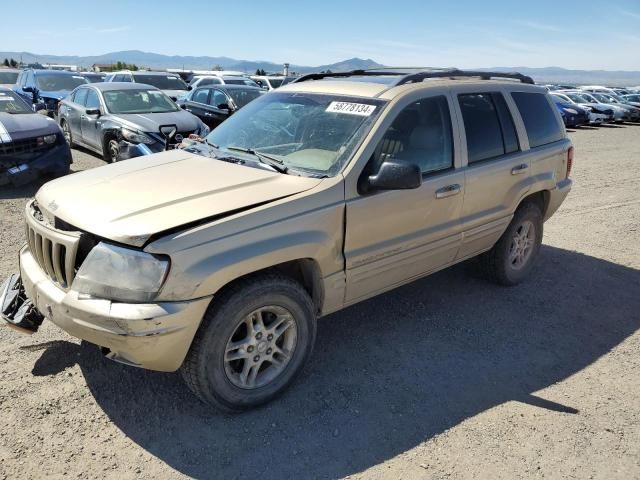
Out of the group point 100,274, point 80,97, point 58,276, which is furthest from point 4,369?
point 80,97

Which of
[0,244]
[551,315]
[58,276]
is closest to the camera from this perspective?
[58,276]

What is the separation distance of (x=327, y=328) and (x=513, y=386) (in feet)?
4.59

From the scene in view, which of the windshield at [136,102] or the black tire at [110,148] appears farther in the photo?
the windshield at [136,102]

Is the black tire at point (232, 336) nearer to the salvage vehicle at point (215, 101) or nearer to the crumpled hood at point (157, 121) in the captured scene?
the crumpled hood at point (157, 121)

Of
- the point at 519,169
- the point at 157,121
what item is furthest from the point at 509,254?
the point at 157,121

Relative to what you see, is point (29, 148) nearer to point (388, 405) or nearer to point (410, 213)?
point (410, 213)

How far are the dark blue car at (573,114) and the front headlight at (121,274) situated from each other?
22.5m

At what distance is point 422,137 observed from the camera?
3.68m

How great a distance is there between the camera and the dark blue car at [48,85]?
565 inches

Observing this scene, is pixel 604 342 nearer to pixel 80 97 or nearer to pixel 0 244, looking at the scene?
pixel 0 244

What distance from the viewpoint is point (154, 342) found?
99.0 inches

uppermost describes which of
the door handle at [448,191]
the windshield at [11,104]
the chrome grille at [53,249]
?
the windshield at [11,104]

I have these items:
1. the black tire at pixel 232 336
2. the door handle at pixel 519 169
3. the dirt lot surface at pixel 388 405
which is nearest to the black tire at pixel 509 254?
the dirt lot surface at pixel 388 405

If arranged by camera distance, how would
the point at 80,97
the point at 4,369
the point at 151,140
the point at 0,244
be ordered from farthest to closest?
1. the point at 80,97
2. the point at 151,140
3. the point at 0,244
4. the point at 4,369
